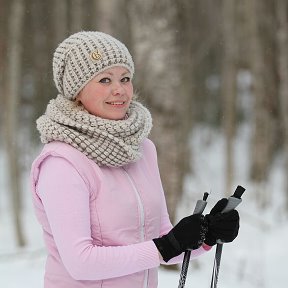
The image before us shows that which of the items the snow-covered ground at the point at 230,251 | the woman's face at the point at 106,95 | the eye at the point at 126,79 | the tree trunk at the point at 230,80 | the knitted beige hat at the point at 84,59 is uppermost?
the knitted beige hat at the point at 84,59

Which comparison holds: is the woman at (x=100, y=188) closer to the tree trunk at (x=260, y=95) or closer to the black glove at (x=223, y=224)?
the black glove at (x=223, y=224)

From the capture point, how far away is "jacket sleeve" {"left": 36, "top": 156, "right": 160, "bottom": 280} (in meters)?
2.12

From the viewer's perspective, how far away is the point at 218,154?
26406mm

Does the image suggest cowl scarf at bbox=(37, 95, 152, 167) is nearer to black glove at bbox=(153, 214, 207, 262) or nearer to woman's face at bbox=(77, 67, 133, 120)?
woman's face at bbox=(77, 67, 133, 120)

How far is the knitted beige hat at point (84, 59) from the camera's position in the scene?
91.5 inches

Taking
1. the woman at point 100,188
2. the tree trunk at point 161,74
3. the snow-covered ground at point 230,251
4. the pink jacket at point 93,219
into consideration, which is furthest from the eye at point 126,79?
the tree trunk at point 161,74

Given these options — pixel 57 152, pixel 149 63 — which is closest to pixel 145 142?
pixel 57 152

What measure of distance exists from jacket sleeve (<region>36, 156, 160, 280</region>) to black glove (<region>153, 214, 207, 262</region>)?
3 centimetres

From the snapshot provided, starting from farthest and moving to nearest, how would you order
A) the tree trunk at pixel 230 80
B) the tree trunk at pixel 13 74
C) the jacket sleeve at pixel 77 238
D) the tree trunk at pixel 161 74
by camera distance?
the tree trunk at pixel 230 80 < the tree trunk at pixel 13 74 < the tree trunk at pixel 161 74 < the jacket sleeve at pixel 77 238

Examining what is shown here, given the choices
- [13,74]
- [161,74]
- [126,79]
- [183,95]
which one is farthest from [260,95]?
[126,79]

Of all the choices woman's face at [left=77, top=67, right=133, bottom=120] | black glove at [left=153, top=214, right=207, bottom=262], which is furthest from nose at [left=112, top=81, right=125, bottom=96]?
black glove at [left=153, top=214, right=207, bottom=262]

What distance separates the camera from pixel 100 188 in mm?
Result: 2229

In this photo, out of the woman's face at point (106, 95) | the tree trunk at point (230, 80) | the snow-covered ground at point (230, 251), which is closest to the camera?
the woman's face at point (106, 95)

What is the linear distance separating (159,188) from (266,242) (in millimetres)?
Answer: 8133
